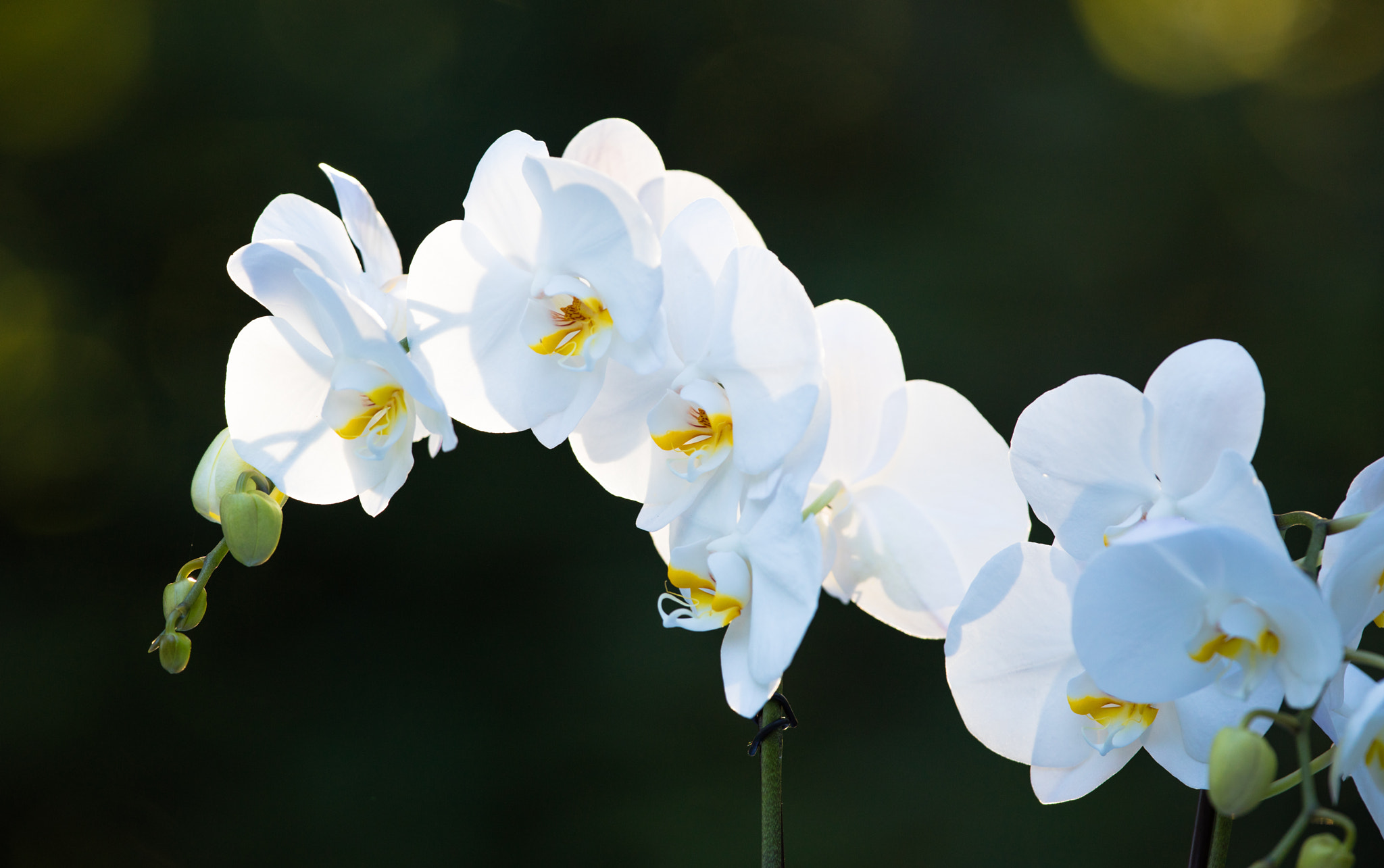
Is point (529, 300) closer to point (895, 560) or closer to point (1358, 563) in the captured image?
point (895, 560)

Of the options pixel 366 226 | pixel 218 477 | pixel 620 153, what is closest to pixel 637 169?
pixel 620 153

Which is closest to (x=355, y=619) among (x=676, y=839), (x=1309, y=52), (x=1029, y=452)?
(x=676, y=839)

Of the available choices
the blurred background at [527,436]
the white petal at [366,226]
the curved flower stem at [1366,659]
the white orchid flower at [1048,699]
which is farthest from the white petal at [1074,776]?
the blurred background at [527,436]

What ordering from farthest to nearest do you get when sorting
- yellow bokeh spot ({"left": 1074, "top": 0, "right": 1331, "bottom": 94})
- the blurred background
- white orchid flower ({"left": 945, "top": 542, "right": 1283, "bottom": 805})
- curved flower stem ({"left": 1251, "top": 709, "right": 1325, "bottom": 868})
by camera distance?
1. yellow bokeh spot ({"left": 1074, "top": 0, "right": 1331, "bottom": 94})
2. the blurred background
3. white orchid flower ({"left": 945, "top": 542, "right": 1283, "bottom": 805})
4. curved flower stem ({"left": 1251, "top": 709, "right": 1325, "bottom": 868})

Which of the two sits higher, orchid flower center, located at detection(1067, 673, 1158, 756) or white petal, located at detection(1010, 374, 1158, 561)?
white petal, located at detection(1010, 374, 1158, 561)

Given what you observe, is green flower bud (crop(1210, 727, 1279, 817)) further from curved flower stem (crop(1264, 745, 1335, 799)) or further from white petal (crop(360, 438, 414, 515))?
white petal (crop(360, 438, 414, 515))

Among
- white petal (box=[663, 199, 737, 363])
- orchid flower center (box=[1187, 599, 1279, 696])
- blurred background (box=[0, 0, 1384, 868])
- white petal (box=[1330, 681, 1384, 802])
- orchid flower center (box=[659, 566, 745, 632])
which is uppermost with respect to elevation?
blurred background (box=[0, 0, 1384, 868])

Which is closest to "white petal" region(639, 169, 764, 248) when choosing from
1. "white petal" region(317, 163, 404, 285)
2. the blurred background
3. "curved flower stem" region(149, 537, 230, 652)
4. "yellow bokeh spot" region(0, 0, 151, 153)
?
"white petal" region(317, 163, 404, 285)
